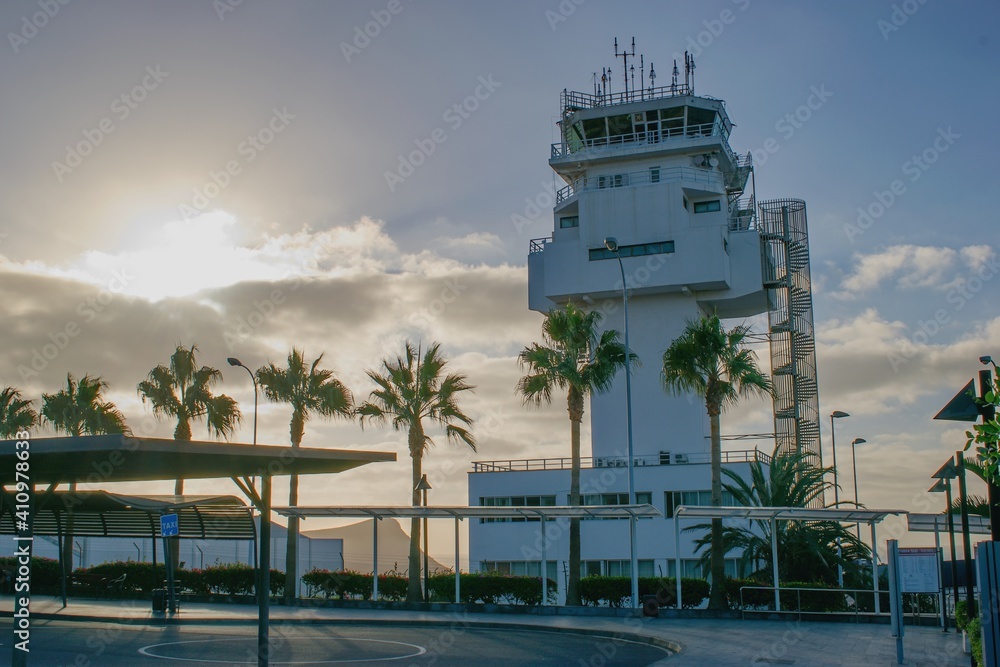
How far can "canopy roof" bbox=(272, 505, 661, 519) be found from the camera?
29641mm

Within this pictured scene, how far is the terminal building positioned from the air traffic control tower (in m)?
0.08

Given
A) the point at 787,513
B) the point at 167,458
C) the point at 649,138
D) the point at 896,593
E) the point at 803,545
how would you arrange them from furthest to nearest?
the point at 649,138, the point at 803,545, the point at 787,513, the point at 896,593, the point at 167,458

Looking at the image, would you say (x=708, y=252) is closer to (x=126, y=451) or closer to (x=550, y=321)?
(x=550, y=321)

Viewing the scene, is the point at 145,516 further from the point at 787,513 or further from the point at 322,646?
the point at 787,513

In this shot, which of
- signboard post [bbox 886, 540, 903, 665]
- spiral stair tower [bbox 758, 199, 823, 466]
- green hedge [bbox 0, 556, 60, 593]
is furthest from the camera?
spiral stair tower [bbox 758, 199, 823, 466]

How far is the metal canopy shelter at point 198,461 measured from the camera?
13258mm

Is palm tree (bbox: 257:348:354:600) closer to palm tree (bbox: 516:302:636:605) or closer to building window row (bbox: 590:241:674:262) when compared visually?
palm tree (bbox: 516:302:636:605)

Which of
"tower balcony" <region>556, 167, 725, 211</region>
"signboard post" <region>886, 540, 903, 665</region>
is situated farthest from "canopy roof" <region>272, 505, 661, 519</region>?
"tower balcony" <region>556, 167, 725, 211</region>

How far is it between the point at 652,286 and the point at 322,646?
1396 inches

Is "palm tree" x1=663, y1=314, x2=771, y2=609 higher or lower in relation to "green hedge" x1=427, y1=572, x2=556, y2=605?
higher

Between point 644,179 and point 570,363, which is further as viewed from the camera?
point 644,179

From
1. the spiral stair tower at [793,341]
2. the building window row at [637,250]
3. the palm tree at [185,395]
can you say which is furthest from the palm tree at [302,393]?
the spiral stair tower at [793,341]

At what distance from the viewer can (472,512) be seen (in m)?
31.9

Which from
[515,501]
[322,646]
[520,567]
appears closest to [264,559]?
[322,646]
